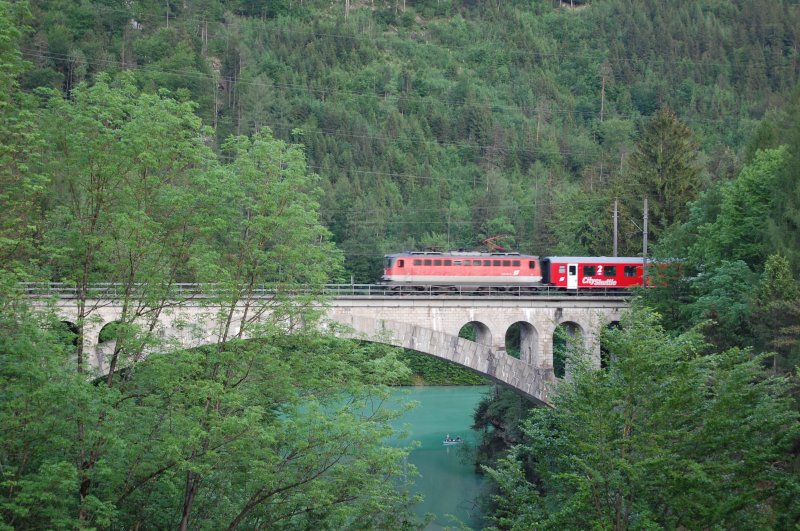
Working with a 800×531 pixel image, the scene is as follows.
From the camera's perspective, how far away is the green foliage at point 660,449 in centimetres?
1675

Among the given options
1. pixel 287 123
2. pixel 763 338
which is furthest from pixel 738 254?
pixel 287 123

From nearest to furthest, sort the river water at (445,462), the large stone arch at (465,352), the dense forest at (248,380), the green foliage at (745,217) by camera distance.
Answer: the dense forest at (248,380), the large stone arch at (465,352), the green foliage at (745,217), the river water at (445,462)

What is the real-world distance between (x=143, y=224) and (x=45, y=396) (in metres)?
3.87

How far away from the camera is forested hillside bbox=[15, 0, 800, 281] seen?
71312 mm

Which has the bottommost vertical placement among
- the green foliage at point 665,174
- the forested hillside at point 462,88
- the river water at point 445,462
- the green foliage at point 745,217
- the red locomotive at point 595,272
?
the river water at point 445,462

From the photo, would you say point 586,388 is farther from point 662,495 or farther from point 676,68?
point 676,68

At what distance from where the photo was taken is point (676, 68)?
122 metres

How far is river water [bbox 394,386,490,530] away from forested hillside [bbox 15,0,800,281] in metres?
10.9

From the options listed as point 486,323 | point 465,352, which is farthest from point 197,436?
point 486,323

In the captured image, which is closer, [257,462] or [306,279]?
[257,462]

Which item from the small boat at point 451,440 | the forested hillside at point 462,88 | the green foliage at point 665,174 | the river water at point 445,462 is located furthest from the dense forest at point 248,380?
the forested hillside at point 462,88

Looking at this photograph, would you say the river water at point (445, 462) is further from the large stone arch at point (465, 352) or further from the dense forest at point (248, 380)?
the dense forest at point (248, 380)

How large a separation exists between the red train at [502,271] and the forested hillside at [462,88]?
28.6 feet

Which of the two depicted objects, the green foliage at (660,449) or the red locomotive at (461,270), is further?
the red locomotive at (461,270)
